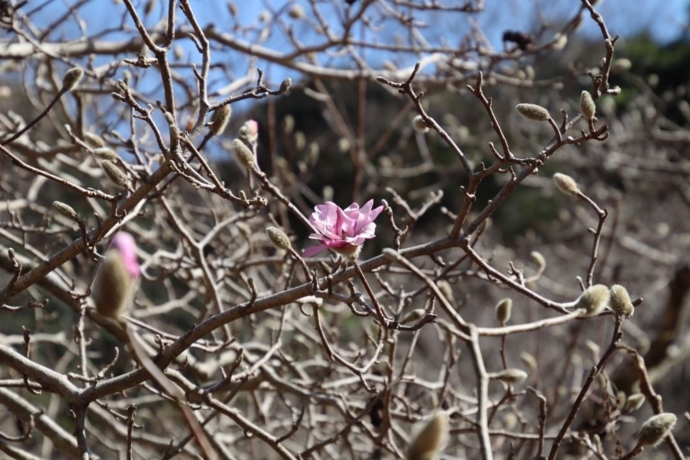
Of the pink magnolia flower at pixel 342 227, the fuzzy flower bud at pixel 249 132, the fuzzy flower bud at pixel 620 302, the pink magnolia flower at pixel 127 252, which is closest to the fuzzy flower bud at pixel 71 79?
the fuzzy flower bud at pixel 249 132

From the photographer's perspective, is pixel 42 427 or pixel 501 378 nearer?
pixel 501 378

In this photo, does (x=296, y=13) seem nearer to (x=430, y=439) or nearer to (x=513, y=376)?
(x=513, y=376)

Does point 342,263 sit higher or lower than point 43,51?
lower

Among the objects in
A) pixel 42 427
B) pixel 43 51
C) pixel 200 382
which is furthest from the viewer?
pixel 200 382

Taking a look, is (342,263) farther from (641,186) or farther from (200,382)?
(641,186)

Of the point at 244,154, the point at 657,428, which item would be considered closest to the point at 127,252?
the point at 244,154

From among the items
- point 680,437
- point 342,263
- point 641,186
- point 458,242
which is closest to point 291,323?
point 342,263
